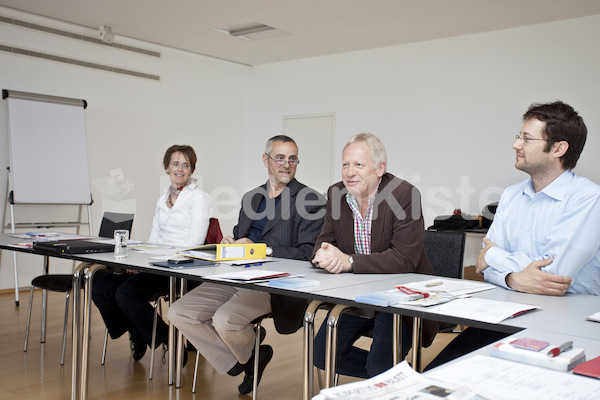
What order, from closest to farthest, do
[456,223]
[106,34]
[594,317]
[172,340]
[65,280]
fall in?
[594,317] → [172,340] → [65,280] → [456,223] → [106,34]

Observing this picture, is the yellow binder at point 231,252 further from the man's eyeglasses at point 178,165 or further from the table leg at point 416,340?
the man's eyeglasses at point 178,165

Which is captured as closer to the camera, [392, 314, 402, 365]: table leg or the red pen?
the red pen

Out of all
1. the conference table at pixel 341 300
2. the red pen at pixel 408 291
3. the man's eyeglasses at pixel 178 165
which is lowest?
the conference table at pixel 341 300

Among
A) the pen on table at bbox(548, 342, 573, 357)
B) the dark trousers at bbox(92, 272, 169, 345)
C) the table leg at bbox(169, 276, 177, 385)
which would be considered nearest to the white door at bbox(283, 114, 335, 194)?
→ the dark trousers at bbox(92, 272, 169, 345)

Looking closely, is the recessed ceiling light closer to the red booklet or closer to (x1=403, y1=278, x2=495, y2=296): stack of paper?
(x1=403, y1=278, x2=495, y2=296): stack of paper

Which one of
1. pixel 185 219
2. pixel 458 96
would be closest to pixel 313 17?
pixel 458 96

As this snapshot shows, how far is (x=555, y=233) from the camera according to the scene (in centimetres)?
210

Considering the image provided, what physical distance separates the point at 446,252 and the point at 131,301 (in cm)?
173

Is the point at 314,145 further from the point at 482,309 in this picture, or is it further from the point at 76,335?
the point at 482,309

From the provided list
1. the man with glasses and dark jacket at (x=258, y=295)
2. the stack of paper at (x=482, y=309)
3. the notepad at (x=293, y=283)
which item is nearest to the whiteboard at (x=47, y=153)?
the man with glasses and dark jacket at (x=258, y=295)

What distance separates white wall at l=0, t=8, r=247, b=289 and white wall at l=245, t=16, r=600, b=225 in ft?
3.59

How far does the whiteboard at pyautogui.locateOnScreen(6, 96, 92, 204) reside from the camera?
18.0ft

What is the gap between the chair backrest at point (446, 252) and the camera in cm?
286

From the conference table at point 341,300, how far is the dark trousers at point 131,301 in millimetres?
276
